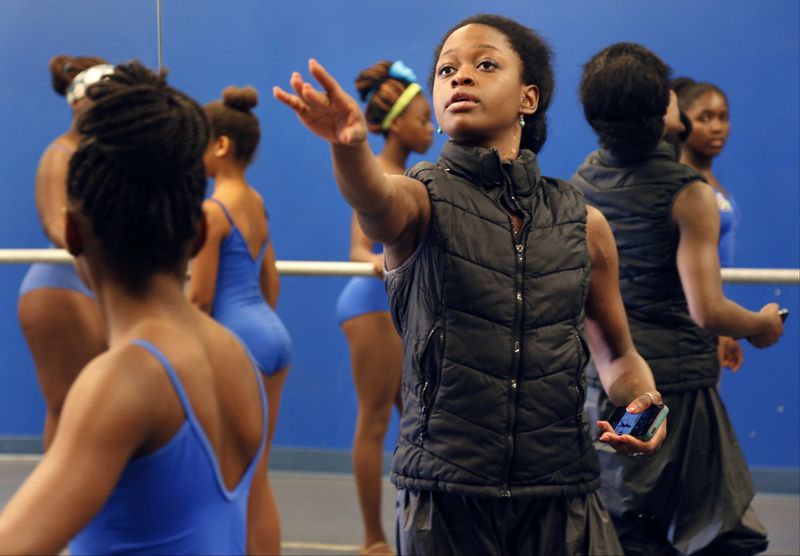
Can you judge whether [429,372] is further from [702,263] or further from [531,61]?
[702,263]

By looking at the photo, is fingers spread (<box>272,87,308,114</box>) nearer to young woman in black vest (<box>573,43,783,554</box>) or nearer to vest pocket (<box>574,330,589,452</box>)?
vest pocket (<box>574,330,589,452</box>)

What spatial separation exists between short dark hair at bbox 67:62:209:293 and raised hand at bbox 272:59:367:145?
0.20m

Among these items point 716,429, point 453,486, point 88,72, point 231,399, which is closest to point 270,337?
point 88,72

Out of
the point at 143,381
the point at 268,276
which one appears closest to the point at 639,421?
the point at 143,381

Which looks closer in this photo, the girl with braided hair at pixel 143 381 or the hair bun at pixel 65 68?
the girl with braided hair at pixel 143 381

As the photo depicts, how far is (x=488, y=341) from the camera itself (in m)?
2.25

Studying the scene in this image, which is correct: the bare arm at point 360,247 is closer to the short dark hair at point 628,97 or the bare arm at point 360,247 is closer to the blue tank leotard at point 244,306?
the blue tank leotard at point 244,306

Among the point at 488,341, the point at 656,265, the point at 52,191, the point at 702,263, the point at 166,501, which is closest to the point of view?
the point at 166,501

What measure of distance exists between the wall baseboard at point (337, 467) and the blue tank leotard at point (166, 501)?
305cm

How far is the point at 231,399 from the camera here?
1.74 metres

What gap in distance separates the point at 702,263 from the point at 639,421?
2.70 feet

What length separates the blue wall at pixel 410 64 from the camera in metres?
4.94

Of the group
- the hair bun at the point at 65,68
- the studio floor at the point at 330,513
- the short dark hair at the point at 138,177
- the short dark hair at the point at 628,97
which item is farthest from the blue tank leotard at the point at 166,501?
the hair bun at the point at 65,68

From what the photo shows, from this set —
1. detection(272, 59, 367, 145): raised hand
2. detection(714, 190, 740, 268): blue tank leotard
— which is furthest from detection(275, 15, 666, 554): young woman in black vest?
detection(714, 190, 740, 268): blue tank leotard
